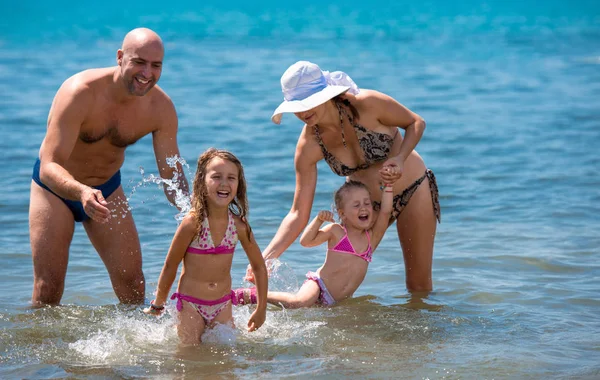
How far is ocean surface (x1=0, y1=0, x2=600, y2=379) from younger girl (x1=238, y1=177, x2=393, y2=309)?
0.50 ft

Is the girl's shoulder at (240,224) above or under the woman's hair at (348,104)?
under

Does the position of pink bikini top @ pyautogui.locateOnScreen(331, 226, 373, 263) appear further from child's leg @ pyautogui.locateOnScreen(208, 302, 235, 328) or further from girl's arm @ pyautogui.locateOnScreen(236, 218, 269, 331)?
child's leg @ pyautogui.locateOnScreen(208, 302, 235, 328)

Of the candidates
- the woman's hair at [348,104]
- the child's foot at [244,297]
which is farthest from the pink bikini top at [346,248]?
the woman's hair at [348,104]

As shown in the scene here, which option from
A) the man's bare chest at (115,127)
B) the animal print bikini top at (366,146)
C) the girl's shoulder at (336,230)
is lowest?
the girl's shoulder at (336,230)

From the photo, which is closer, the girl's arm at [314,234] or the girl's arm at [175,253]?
the girl's arm at [175,253]

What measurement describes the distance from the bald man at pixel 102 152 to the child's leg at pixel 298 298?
0.87m

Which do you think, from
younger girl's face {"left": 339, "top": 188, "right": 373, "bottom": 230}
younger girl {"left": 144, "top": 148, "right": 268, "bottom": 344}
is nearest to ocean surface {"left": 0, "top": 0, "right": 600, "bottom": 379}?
younger girl {"left": 144, "top": 148, "right": 268, "bottom": 344}

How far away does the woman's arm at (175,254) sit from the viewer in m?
5.05

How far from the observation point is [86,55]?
25125 millimetres

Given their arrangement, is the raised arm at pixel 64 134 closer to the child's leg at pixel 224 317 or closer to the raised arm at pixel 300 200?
the child's leg at pixel 224 317

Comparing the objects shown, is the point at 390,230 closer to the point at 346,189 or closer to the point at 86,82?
the point at 346,189

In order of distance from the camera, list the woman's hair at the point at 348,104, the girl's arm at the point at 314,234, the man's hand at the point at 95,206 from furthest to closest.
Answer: the girl's arm at the point at 314,234 < the woman's hair at the point at 348,104 < the man's hand at the point at 95,206

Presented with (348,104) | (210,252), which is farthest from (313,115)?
(210,252)

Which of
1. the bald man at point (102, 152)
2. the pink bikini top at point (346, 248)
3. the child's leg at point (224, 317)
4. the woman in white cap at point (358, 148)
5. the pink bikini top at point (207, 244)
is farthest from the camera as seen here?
the pink bikini top at point (346, 248)
